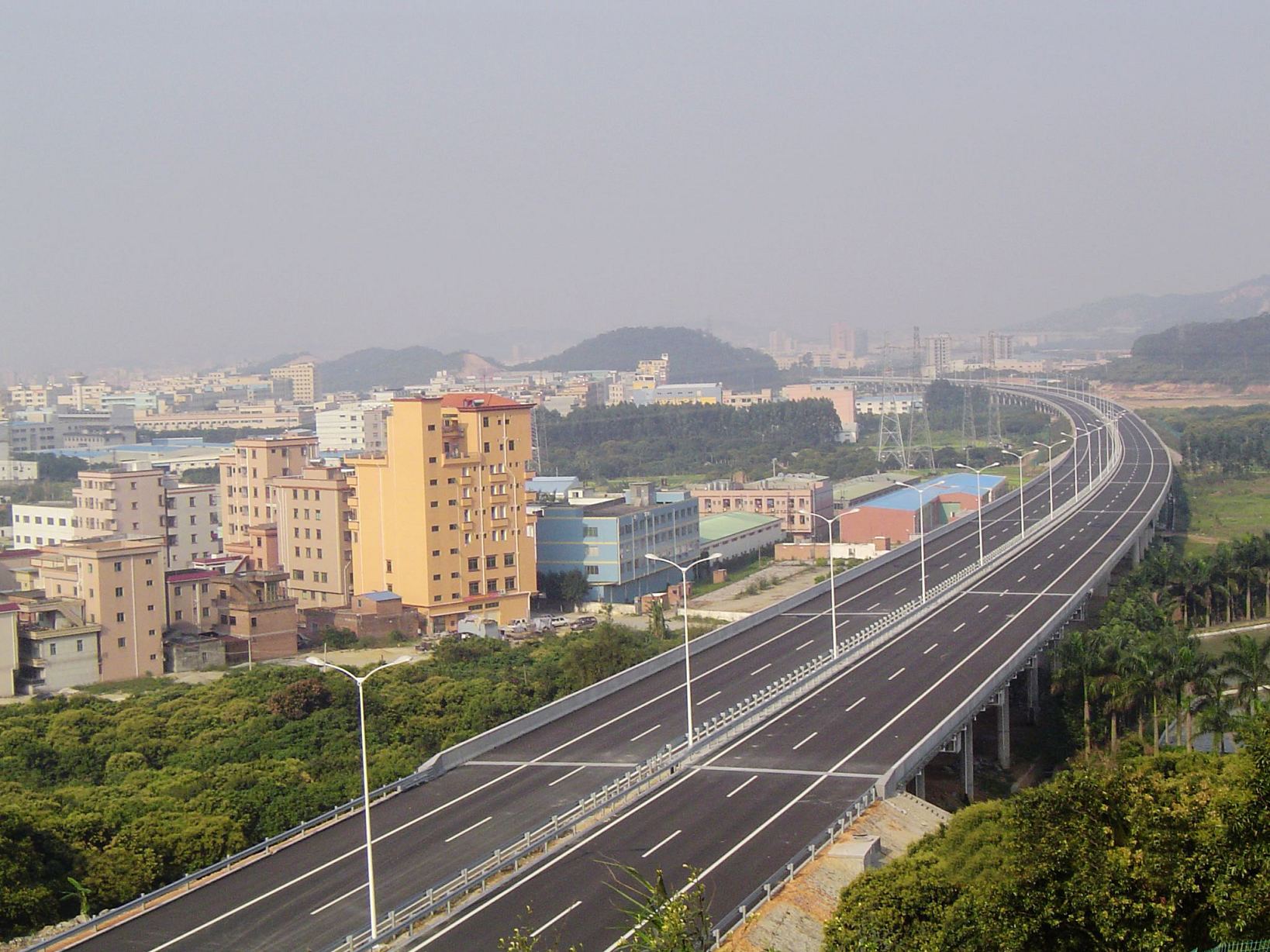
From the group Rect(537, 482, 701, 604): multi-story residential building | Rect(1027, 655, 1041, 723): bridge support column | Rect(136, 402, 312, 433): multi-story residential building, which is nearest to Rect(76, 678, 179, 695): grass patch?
Rect(537, 482, 701, 604): multi-story residential building

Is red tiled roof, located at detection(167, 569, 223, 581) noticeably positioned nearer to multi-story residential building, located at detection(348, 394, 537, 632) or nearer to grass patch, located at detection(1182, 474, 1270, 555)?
multi-story residential building, located at detection(348, 394, 537, 632)

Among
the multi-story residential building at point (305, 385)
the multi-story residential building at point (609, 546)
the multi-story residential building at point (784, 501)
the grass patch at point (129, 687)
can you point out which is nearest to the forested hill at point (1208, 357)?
the multi-story residential building at point (305, 385)

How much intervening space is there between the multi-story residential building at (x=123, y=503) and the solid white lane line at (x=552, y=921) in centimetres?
3473

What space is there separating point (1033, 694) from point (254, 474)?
29689 mm

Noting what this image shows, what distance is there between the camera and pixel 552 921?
15.9m

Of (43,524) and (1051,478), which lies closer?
→ (43,524)

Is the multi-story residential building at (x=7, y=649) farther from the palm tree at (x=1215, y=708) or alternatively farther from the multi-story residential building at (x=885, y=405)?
the multi-story residential building at (x=885, y=405)

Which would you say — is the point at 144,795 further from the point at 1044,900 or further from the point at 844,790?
the point at 1044,900

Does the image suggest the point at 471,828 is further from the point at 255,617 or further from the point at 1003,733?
the point at 255,617

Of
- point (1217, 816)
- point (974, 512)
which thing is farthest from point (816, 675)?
point (974, 512)

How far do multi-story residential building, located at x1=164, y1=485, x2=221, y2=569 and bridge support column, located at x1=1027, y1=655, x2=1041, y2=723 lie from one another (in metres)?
28.7

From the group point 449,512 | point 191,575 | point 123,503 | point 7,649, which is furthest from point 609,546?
point 7,649

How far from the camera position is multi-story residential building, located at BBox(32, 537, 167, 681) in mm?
36469

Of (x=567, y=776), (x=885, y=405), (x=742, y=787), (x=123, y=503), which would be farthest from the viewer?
(x=885, y=405)
